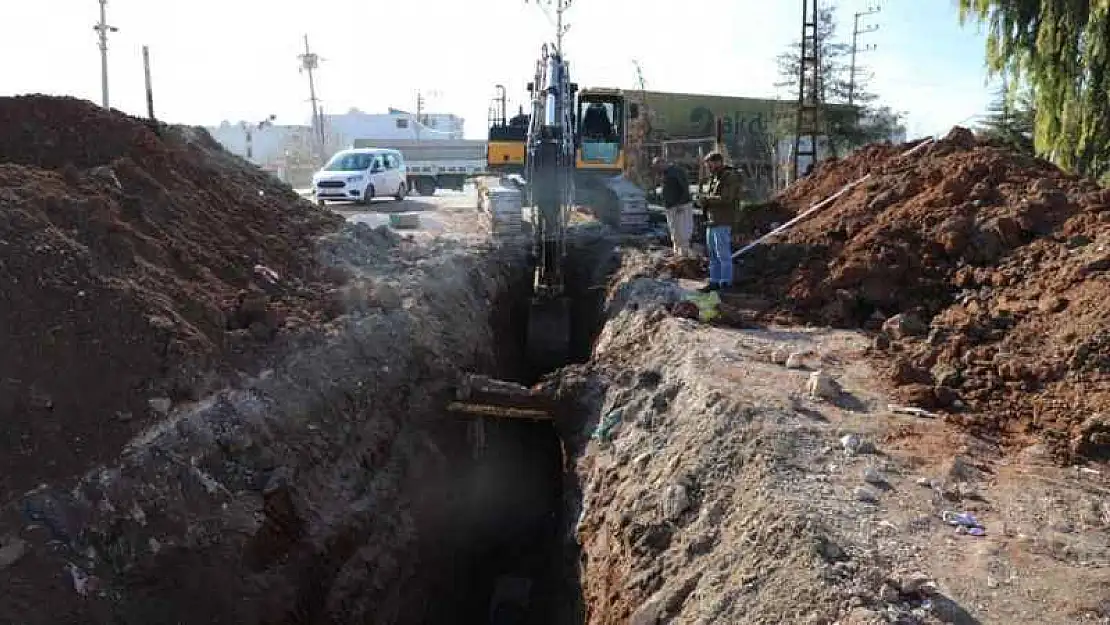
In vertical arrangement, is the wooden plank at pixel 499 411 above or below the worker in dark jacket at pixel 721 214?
below

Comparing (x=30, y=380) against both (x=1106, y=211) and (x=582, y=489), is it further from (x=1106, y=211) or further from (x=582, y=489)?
(x=1106, y=211)

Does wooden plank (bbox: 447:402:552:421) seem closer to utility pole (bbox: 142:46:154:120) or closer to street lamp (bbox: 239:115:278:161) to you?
utility pole (bbox: 142:46:154:120)

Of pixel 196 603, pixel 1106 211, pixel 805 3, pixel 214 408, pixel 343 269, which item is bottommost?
pixel 196 603

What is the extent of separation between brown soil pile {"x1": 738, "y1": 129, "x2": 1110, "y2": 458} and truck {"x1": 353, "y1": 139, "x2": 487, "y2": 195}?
23.5 meters

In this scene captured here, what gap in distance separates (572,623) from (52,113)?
313 inches

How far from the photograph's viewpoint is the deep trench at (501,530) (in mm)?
7660

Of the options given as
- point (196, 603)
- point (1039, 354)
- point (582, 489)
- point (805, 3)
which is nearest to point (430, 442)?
point (582, 489)

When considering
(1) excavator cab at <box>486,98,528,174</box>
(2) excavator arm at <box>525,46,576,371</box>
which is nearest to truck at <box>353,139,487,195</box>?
(1) excavator cab at <box>486,98,528,174</box>

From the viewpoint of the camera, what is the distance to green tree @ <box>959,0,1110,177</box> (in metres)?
11.2

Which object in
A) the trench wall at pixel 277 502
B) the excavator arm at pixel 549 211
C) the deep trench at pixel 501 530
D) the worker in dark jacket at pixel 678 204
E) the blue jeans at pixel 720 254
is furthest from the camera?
the worker in dark jacket at pixel 678 204

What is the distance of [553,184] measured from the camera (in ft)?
34.9

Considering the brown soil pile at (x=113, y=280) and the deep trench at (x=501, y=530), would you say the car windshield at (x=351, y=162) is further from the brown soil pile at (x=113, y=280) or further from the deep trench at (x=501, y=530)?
the deep trench at (x=501, y=530)

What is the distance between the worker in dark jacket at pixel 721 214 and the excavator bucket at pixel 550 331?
1.90m

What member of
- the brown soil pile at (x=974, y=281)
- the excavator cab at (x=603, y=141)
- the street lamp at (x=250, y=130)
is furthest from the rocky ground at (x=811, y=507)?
the street lamp at (x=250, y=130)
